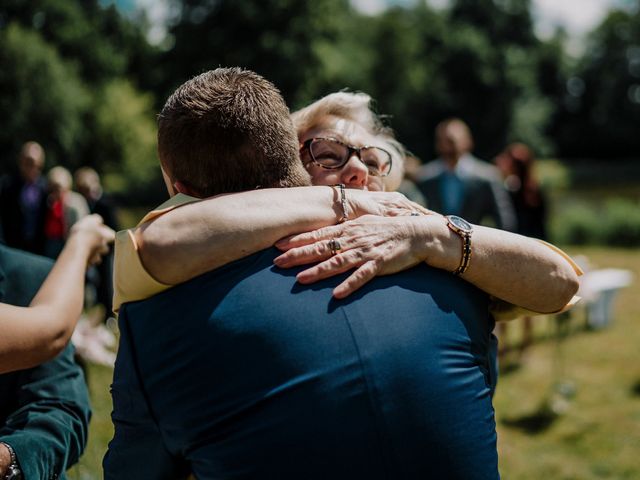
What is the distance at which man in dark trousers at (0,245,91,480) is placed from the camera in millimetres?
1677

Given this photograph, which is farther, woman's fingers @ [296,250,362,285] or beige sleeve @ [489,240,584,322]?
beige sleeve @ [489,240,584,322]

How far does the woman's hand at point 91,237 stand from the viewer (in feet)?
6.30

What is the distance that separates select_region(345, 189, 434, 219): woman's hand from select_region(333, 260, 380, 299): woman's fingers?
0.20m

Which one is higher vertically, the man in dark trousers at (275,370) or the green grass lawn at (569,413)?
the man in dark trousers at (275,370)

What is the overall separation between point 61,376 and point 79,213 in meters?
6.32

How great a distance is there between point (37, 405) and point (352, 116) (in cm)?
133

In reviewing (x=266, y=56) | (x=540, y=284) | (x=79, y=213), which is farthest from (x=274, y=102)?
(x=266, y=56)

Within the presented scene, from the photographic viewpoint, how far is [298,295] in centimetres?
125

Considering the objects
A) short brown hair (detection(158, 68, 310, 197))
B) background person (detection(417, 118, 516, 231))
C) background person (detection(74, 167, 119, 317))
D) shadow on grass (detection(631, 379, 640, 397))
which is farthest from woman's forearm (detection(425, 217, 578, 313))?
background person (detection(74, 167, 119, 317))

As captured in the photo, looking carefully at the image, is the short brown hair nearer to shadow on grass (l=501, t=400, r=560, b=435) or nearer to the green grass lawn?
the green grass lawn

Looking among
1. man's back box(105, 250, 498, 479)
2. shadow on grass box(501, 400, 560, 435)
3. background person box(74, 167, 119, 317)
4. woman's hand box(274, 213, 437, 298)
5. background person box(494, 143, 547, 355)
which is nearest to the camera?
man's back box(105, 250, 498, 479)

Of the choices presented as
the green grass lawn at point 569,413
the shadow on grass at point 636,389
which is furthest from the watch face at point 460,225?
the shadow on grass at point 636,389

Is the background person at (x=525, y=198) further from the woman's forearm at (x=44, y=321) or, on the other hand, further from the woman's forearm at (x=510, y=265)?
the woman's forearm at (x=44, y=321)

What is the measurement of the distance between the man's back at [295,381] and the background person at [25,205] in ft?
25.4
